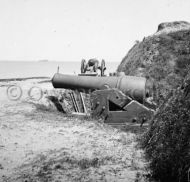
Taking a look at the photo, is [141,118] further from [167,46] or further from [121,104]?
[167,46]

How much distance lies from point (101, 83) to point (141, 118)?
216cm

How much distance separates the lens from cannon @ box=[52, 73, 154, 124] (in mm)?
7539

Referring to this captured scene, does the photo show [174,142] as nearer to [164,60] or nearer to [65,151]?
[65,151]

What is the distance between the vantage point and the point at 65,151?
5.60 m

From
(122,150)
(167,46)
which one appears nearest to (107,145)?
(122,150)

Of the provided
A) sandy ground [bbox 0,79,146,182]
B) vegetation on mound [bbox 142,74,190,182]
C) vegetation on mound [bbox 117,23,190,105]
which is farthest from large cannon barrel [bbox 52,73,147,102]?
vegetation on mound [bbox 117,23,190,105]

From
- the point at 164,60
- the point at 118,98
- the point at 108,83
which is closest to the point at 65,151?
the point at 118,98

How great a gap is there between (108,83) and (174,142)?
492 centimetres

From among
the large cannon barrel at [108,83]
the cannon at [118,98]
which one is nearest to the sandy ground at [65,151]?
the cannon at [118,98]

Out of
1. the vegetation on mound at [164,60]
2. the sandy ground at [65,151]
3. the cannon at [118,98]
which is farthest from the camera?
the vegetation on mound at [164,60]

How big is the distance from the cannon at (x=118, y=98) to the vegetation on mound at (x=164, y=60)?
5.13m

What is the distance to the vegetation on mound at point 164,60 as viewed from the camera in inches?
570

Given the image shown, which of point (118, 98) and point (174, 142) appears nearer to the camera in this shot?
point (174, 142)

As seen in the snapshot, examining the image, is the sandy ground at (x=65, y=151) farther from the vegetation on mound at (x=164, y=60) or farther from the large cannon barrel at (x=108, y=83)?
the vegetation on mound at (x=164, y=60)
